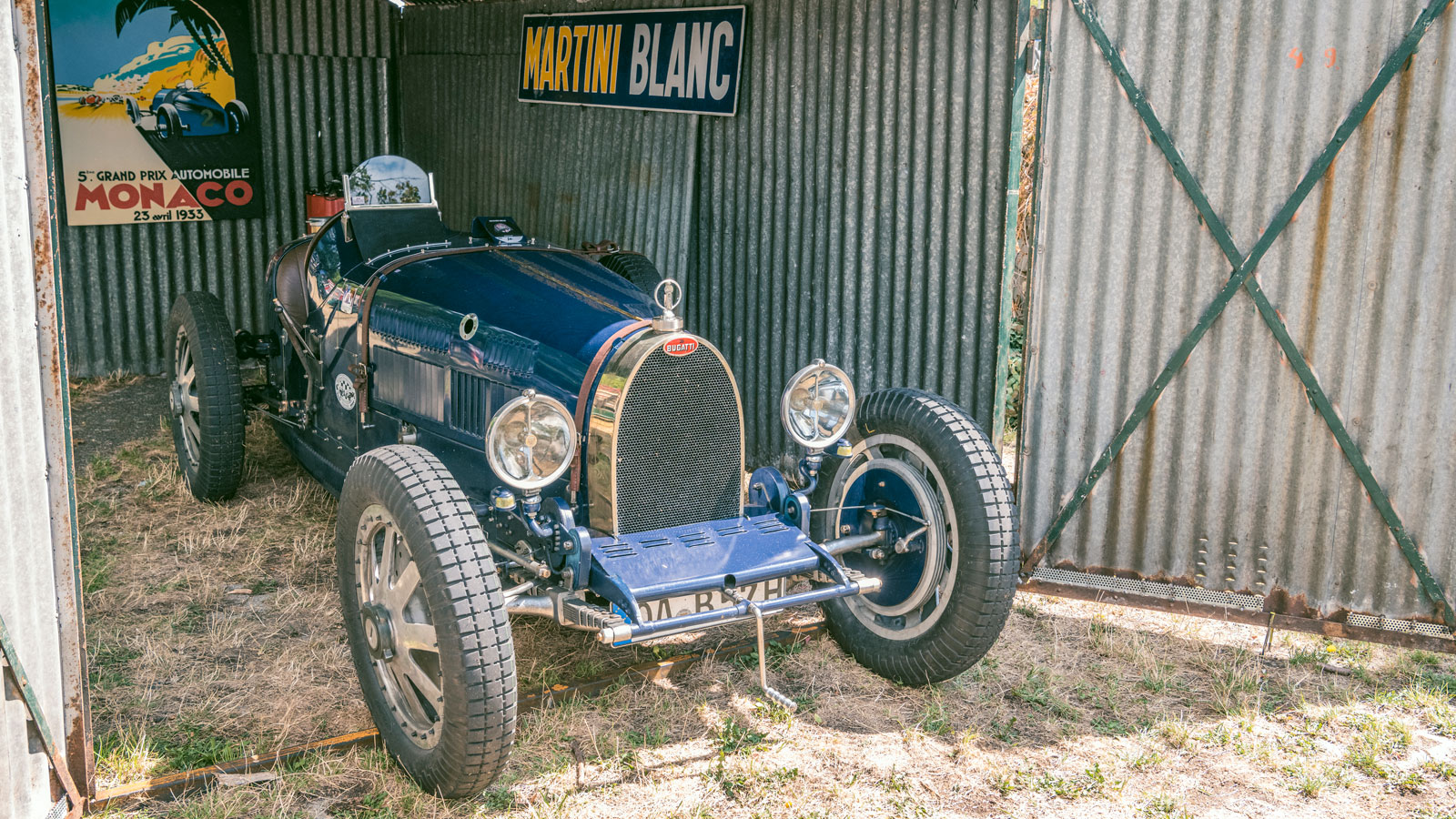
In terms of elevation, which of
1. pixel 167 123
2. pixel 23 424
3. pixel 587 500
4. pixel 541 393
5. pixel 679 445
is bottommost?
pixel 587 500

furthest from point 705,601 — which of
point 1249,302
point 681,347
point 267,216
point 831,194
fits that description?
point 267,216

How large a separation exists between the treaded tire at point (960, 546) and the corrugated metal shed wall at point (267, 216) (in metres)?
6.39

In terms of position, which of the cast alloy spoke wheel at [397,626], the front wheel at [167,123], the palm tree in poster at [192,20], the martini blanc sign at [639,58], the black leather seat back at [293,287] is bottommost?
the cast alloy spoke wheel at [397,626]

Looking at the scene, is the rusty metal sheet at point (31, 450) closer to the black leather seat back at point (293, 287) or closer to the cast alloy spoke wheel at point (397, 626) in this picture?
the cast alloy spoke wheel at point (397, 626)

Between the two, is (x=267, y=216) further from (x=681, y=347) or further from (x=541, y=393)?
(x=681, y=347)

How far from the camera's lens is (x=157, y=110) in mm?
8336

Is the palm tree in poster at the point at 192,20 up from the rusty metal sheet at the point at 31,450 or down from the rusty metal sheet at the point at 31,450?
up

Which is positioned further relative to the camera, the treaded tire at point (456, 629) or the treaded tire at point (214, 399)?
the treaded tire at point (214, 399)

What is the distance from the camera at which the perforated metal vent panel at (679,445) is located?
371 cm

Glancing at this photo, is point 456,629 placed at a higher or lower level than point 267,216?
lower

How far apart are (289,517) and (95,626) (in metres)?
1.36

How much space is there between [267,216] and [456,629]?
682cm

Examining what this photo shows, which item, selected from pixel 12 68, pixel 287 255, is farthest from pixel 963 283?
pixel 12 68

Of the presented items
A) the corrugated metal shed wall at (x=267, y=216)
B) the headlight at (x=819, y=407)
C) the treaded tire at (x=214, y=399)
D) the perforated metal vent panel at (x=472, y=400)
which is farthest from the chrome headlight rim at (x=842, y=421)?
the corrugated metal shed wall at (x=267, y=216)
